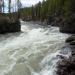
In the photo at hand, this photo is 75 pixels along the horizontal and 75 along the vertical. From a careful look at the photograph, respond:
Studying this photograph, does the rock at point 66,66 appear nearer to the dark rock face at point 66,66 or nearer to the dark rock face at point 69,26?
the dark rock face at point 66,66

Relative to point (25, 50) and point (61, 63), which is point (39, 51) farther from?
point (61, 63)

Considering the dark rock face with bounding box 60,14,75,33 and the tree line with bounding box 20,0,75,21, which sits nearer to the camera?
the dark rock face with bounding box 60,14,75,33

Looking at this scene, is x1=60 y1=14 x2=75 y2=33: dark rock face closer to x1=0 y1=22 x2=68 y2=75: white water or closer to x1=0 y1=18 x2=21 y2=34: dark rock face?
x1=0 y1=18 x2=21 y2=34: dark rock face

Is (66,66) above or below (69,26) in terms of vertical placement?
below

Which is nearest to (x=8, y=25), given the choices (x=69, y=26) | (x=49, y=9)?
(x=69, y=26)

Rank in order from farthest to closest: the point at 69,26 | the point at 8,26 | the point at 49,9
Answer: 1. the point at 49,9
2. the point at 8,26
3. the point at 69,26

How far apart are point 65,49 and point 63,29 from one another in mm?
14070

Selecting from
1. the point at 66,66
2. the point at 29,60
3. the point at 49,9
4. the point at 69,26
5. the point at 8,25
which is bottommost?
the point at 29,60

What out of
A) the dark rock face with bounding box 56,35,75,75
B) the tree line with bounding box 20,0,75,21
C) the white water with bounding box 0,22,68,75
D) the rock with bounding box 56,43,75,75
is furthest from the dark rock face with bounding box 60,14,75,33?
the rock with bounding box 56,43,75,75

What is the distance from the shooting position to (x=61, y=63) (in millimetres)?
11742

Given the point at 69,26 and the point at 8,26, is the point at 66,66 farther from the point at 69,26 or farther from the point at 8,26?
the point at 8,26

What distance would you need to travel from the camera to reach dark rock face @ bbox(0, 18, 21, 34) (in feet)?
90.0

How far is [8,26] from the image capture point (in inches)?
1113

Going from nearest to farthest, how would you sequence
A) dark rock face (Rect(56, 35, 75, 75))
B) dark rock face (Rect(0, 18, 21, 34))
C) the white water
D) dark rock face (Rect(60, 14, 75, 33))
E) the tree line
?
dark rock face (Rect(56, 35, 75, 75)), the white water, dark rock face (Rect(60, 14, 75, 33)), dark rock face (Rect(0, 18, 21, 34)), the tree line
